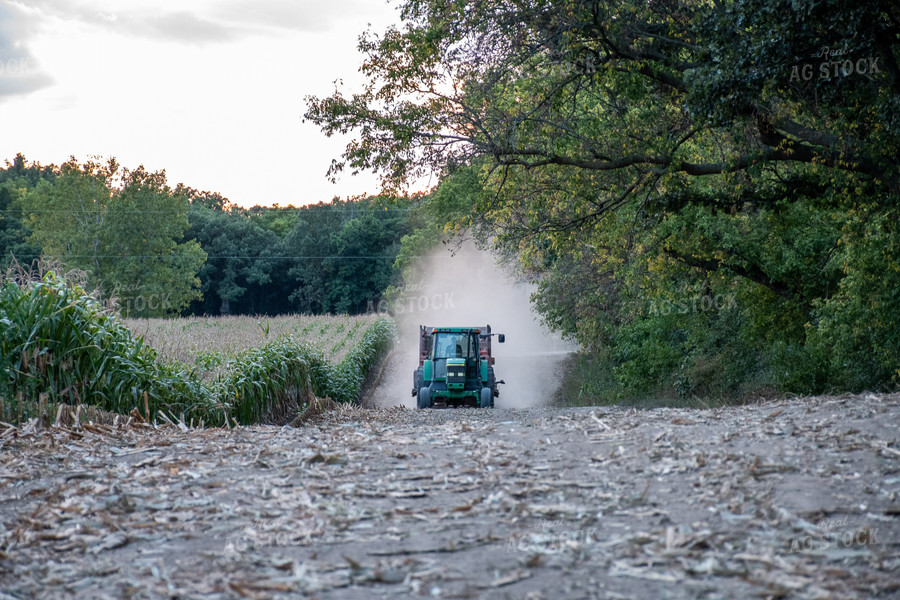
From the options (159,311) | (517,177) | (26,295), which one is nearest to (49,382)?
(26,295)

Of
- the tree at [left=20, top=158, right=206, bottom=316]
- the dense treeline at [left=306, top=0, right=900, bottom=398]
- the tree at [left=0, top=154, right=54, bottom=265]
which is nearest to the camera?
the dense treeline at [left=306, top=0, right=900, bottom=398]

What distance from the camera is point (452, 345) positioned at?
838 inches

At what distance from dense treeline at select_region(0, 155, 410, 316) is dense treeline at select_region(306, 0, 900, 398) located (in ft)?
80.2

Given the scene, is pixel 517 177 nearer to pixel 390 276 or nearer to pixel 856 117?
pixel 856 117

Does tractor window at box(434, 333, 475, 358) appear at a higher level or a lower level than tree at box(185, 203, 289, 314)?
lower

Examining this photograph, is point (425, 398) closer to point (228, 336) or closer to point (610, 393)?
point (610, 393)

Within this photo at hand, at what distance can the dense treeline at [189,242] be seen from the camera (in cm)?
5638

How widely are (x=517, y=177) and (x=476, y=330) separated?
19.6 feet

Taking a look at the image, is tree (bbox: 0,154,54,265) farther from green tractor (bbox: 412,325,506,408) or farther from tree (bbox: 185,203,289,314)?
green tractor (bbox: 412,325,506,408)

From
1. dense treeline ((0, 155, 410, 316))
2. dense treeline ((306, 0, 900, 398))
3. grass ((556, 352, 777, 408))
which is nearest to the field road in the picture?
dense treeline ((306, 0, 900, 398))

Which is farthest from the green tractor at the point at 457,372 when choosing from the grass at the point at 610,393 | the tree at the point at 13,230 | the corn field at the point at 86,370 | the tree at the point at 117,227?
the tree at the point at 13,230

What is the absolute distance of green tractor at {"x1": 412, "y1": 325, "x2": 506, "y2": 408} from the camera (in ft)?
66.3

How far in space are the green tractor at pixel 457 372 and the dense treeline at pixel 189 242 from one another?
774 inches

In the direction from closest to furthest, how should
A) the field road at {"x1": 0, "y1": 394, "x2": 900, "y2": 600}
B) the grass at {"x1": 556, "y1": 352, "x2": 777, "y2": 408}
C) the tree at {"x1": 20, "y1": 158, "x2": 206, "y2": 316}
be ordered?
the field road at {"x1": 0, "y1": 394, "x2": 900, "y2": 600}, the grass at {"x1": 556, "y1": 352, "x2": 777, "y2": 408}, the tree at {"x1": 20, "y1": 158, "x2": 206, "y2": 316}
